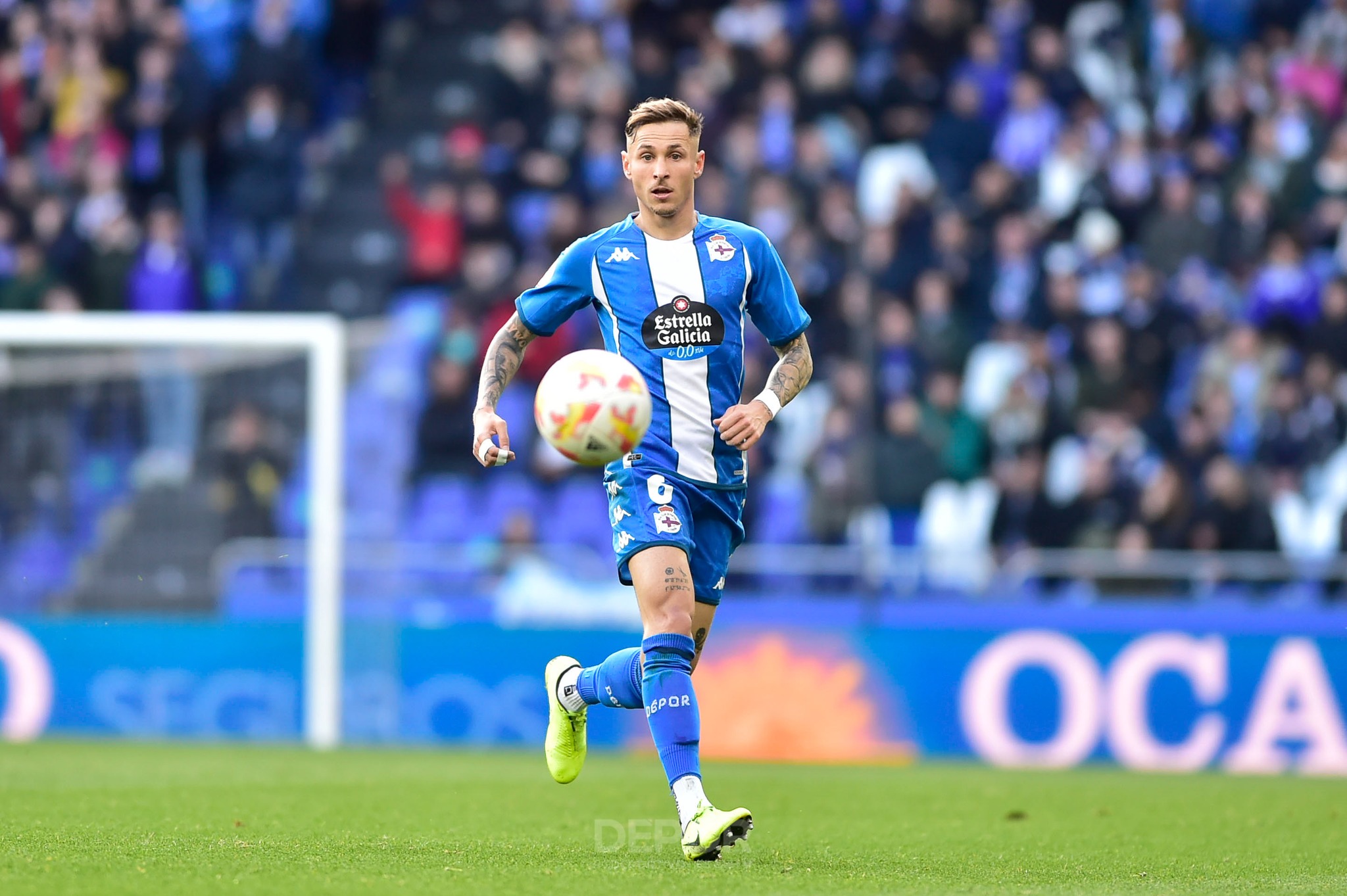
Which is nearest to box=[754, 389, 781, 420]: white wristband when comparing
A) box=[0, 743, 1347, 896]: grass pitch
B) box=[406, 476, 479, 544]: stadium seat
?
box=[0, 743, 1347, 896]: grass pitch

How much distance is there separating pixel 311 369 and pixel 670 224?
746cm

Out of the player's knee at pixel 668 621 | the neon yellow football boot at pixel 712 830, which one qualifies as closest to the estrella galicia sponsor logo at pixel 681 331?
the player's knee at pixel 668 621

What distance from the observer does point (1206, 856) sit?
6.59 meters

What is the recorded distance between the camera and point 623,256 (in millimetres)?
6512

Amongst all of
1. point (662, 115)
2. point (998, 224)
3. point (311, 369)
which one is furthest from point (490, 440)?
point (998, 224)

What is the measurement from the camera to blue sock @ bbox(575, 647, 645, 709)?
6402mm

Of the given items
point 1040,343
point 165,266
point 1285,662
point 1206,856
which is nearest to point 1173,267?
point 1040,343

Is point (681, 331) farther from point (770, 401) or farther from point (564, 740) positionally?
point (564, 740)

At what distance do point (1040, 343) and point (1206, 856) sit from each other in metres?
8.54

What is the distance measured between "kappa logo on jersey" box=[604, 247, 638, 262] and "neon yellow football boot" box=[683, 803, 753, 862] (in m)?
1.84

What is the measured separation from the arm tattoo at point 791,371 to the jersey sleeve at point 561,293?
2.27 feet

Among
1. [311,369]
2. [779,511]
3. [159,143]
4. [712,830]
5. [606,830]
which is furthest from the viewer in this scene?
[159,143]

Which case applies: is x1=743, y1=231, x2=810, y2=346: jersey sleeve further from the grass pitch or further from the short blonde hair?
the grass pitch

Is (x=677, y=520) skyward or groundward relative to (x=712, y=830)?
skyward
